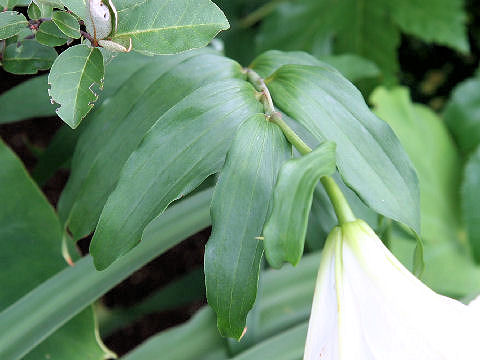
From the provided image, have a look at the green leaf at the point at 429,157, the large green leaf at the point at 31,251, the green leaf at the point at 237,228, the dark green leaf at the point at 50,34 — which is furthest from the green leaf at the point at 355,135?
the green leaf at the point at 429,157

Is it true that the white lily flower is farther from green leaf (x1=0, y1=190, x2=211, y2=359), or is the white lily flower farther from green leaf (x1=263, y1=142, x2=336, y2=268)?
green leaf (x1=0, y1=190, x2=211, y2=359)

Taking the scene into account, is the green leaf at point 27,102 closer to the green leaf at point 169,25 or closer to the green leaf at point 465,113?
the green leaf at point 169,25

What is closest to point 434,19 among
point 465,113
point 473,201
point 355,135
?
point 465,113

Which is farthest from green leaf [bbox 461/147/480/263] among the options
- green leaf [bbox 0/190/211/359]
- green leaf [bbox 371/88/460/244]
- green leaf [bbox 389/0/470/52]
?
green leaf [bbox 0/190/211/359]

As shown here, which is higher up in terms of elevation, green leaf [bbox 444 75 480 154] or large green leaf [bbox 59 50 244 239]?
large green leaf [bbox 59 50 244 239]

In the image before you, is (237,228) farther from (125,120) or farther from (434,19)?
(434,19)

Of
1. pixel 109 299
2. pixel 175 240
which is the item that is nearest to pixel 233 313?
pixel 175 240
